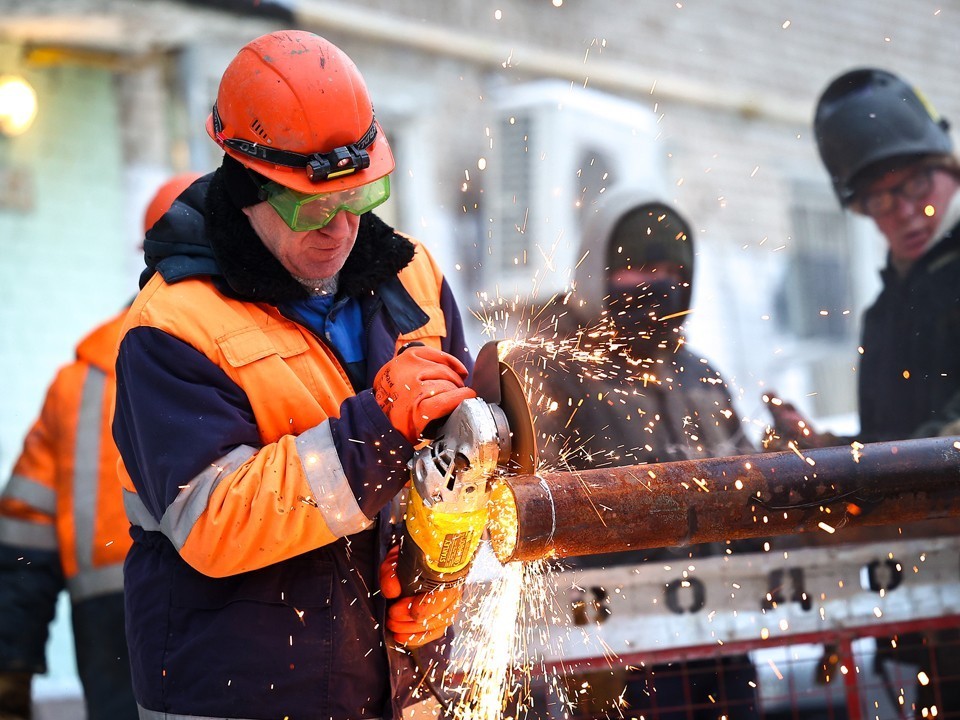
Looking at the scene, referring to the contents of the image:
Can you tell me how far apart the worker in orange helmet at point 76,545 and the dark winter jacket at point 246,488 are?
1555 mm

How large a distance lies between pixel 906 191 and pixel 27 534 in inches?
141

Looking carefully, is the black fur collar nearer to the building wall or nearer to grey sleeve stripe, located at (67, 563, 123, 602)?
grey sleeve stripe, located at (67, 563, 123, 602)

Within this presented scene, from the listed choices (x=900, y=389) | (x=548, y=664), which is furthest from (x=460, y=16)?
(x=548, y=664)

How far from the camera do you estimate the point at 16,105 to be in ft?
18.8

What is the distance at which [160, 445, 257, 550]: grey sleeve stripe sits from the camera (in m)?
2.21

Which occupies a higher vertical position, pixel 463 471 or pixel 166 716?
pixel 463 471

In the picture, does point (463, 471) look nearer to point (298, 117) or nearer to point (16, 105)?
point (298, 117)

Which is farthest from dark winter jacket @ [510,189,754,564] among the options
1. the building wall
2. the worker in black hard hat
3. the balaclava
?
the building wall

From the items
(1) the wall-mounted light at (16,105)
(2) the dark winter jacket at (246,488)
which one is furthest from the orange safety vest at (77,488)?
(1) the wall-mounted light at (16,105)

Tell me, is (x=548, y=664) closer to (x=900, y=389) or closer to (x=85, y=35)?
(x=900, y=389)

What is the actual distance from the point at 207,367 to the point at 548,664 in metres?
1.75

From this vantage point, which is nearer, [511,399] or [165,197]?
[511,399]

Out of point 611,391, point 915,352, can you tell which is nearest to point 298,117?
point 611,391

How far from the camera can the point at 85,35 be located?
5.84 m
